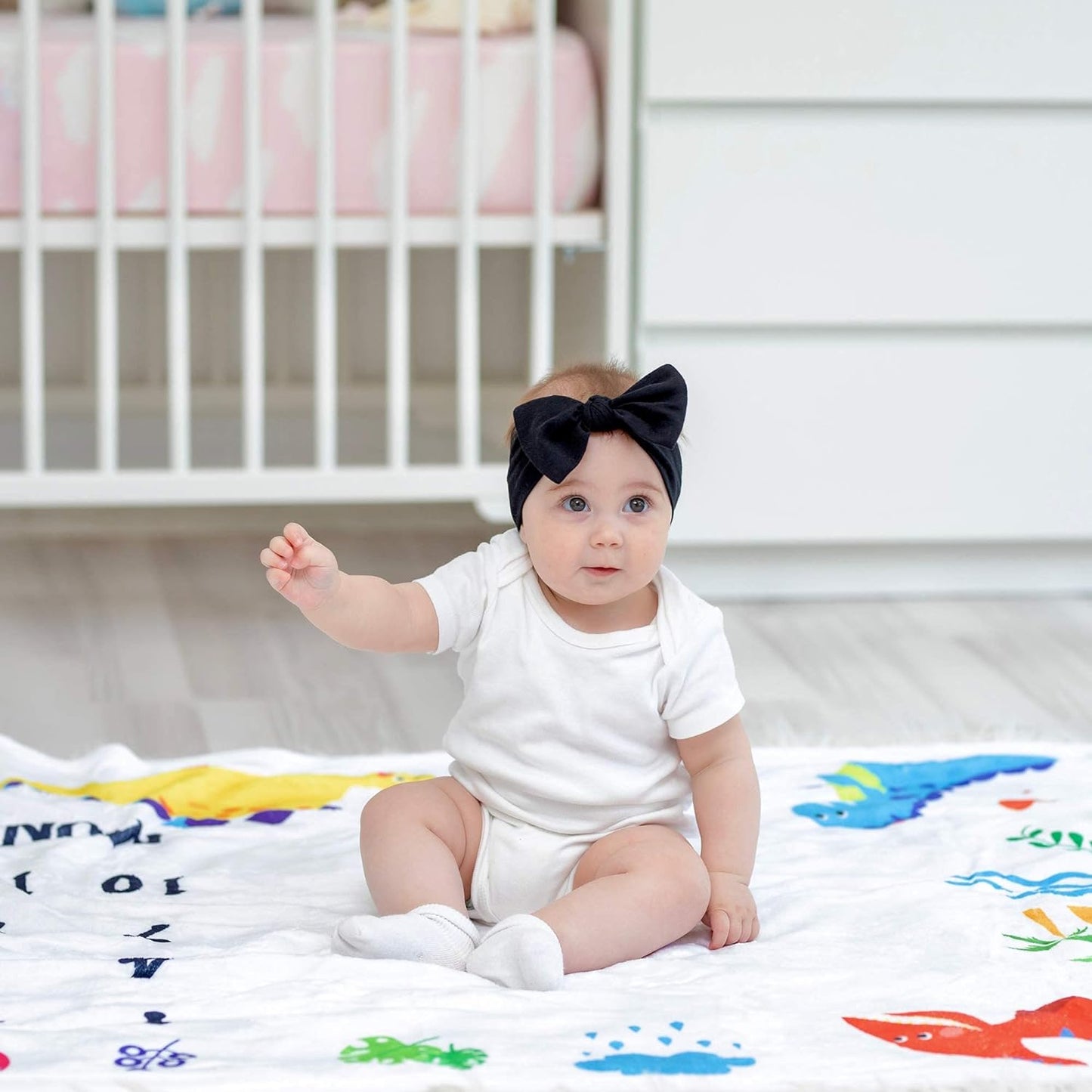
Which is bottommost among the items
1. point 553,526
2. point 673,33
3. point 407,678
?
point 407,678

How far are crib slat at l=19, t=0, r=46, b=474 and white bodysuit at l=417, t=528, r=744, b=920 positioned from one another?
1.00m

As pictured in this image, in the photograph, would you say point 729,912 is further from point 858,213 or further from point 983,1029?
point 858,213

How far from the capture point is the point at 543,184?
79.8 inches

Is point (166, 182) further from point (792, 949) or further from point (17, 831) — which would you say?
point (792, 949)

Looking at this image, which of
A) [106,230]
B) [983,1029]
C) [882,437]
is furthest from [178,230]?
[983,1029]

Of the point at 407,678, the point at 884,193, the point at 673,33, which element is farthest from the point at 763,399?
the point at 407,678

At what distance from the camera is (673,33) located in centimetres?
209

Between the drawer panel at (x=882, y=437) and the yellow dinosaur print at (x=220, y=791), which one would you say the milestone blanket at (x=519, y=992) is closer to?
the yellow dinosaur print at (x=220, y=791)

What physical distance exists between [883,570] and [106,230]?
1102 mm

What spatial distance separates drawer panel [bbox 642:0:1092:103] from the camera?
2.10m

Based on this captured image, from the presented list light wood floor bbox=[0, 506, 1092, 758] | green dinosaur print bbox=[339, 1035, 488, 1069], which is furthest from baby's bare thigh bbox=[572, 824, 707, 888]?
light wood floor bbox=[0, 506, 1092, 758]

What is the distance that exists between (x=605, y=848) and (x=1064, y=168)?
56.3 inches

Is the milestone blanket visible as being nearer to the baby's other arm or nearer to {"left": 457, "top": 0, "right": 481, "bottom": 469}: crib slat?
the baby's other arm

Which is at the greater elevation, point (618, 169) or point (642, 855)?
point (618, 169)
